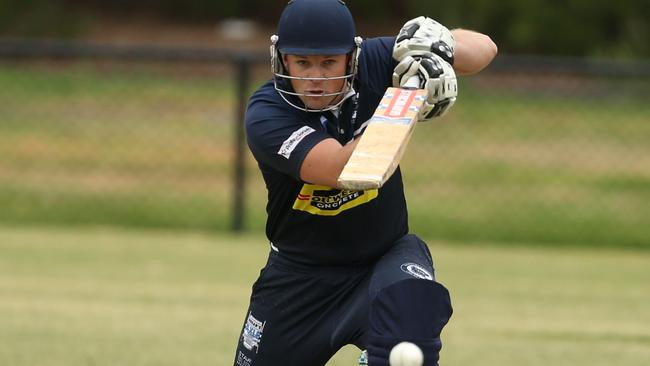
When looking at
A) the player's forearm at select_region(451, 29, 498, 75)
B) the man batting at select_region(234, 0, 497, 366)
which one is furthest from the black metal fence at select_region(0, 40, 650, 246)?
the man batting at select_region(234, 0, 497, 366)

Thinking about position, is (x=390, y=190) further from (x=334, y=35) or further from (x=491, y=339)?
(x=491, y=339)

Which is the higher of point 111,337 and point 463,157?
point 111,337

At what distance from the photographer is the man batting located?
15.2 ft

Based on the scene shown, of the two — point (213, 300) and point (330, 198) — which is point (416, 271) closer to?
point (330, 198)

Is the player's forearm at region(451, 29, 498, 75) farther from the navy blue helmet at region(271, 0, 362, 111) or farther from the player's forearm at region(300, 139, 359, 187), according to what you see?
the player's forearm at region(300, 139, 359, 187)

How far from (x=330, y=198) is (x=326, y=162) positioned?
37cm

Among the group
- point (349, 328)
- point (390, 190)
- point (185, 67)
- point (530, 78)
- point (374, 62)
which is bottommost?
point (185, 67)

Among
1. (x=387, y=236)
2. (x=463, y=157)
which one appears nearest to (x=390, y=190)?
(x=387, y=236)

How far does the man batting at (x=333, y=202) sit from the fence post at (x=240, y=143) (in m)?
6.75

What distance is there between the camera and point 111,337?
7410 millimetres

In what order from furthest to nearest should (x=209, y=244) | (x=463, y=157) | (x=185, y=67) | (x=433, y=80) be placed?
(x=185, y=67)
(x=463, y=157)
(x=209, y=244)
(x=433, y=80)

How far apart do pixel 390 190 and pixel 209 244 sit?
6484 mm

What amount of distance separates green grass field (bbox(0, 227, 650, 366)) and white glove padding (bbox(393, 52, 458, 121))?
242 centimetres

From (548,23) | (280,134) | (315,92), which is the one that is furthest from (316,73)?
(548,23)
